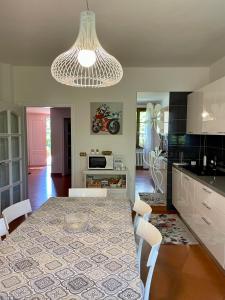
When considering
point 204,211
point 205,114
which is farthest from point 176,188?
point 205,114

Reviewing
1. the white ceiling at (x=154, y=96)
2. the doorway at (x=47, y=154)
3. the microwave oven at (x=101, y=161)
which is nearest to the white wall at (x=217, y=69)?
the white ceiling at (x=154, y=96)

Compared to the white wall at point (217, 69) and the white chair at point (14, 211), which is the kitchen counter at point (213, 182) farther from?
the white chair at point (14, 211)

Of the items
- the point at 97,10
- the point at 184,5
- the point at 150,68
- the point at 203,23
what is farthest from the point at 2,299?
the point at 150,68

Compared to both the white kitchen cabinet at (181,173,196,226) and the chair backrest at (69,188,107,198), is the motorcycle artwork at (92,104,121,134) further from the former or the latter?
→ the chair backrest at (69,188,107,198)

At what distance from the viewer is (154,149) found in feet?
21.2

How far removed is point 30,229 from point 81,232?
38cm

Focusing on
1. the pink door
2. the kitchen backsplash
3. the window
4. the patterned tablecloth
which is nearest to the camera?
the patterned tablecloth

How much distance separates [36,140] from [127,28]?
704cm

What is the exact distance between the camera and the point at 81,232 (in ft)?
5.32

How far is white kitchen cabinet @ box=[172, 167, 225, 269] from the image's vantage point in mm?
2150

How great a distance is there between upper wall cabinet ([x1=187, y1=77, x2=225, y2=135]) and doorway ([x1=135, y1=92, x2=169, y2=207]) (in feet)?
2.22

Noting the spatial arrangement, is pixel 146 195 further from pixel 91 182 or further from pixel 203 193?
pixel 203 193

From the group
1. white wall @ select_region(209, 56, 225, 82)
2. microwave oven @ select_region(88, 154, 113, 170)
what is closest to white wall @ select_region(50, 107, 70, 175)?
microwave oven @ select_region(88, 154, 113, 170)

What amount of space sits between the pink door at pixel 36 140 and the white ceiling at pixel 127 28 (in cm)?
533
